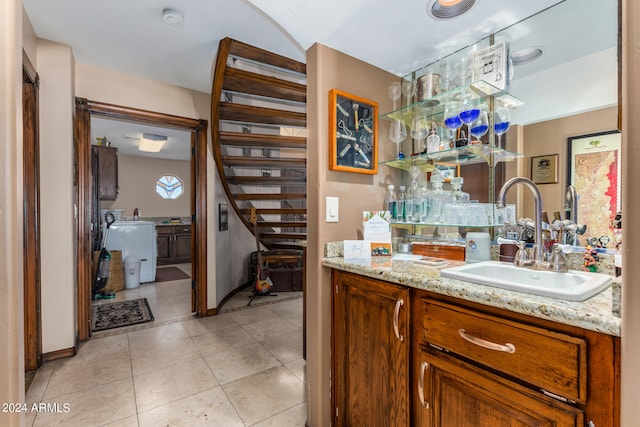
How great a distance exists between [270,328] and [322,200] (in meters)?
1.98

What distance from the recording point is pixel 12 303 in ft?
2.74

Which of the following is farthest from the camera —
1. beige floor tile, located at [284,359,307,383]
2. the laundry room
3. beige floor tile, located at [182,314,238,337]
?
Result: the laundry room

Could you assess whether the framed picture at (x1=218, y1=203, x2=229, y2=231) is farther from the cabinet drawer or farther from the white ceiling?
the cabinet drawer

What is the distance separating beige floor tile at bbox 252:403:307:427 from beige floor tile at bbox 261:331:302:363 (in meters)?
0.59

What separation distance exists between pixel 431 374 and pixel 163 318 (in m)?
3.12

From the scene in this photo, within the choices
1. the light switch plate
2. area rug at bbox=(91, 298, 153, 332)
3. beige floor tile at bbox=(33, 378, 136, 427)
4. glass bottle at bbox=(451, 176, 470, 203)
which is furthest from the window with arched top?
glass bottle at bbox=(451, 176, 470, 203)

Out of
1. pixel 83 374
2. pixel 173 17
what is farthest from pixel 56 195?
pixel 173 17

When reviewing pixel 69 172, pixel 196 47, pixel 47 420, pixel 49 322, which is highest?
pixel 196 47

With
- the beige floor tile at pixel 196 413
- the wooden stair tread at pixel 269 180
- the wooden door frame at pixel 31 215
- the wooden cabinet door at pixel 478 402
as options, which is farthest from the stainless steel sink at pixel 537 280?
the wooden door frame at pixel 31 215

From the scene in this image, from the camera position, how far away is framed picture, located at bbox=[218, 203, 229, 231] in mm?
3611

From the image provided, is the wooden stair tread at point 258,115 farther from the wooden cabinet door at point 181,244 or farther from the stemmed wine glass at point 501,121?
the wooden cabinet door at point 181,244

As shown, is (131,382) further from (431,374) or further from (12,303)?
(431,374)

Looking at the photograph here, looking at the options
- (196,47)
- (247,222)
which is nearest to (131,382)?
(247,222)

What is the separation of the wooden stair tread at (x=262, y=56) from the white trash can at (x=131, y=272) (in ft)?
12.3
